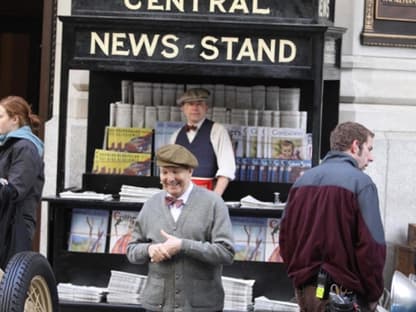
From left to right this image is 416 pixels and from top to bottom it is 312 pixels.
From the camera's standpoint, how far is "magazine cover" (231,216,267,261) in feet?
26.4

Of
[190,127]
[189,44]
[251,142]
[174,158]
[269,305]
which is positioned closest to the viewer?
[174,158]

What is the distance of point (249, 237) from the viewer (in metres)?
8.09

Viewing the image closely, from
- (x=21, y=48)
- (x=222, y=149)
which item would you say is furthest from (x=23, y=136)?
(x=21, y=48)

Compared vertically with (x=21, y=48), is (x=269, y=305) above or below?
below

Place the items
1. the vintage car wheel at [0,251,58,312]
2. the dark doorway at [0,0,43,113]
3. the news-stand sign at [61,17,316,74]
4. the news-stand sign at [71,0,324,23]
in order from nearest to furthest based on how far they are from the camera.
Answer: the vintage car wheel at [0,251,58,312], the news-stand sign at [61,17,316,74], the news-stand sign at [71,0,324,23], the dark doorway at [0,0,43,113]

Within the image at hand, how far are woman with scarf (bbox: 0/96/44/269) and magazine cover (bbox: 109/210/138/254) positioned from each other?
3.12 ft

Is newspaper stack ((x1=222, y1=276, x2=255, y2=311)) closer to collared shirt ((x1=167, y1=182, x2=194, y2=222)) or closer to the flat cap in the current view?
the flat cap

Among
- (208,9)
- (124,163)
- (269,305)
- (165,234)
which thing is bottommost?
(269,305)

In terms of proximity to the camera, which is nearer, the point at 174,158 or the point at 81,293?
the point at 174,158

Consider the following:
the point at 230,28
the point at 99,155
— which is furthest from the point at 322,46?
the point at 99,155

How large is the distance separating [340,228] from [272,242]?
86.0 inches

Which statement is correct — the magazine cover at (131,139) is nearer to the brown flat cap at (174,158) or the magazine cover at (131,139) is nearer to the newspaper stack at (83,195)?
the newspaper stack at (83,195)

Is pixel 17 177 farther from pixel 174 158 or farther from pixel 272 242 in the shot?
pixel 272 242

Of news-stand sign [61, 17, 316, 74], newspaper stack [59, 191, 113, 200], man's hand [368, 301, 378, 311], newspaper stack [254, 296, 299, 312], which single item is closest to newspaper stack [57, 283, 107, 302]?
newspaper stack [59, 191, 113, 200]
